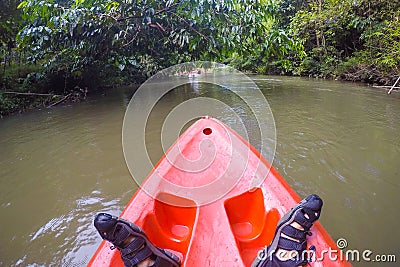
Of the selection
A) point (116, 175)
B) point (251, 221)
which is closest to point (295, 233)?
point (251, 221)

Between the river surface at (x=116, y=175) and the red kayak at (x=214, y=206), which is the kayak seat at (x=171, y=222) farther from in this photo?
the river surface at (x=116, y=175)

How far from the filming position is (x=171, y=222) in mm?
1588

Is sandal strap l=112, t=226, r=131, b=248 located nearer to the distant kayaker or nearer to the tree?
the distant kayaker

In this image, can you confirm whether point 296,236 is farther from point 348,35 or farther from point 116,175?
point 348,35

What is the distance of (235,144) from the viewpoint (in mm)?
1942

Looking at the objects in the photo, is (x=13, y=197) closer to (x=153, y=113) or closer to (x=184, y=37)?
(x=184, y=37)

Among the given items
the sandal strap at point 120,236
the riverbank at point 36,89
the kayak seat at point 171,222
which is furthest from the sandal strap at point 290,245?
the riverbank at point 36,89

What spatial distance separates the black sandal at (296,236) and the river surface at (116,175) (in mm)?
666

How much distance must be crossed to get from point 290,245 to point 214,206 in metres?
0.51

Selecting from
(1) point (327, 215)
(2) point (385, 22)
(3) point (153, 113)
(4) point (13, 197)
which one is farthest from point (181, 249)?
(2) point (385, 22)

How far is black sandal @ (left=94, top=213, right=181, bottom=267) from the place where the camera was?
1018mm

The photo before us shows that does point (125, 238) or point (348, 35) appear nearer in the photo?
point (125, 238)

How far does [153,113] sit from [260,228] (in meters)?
4.43

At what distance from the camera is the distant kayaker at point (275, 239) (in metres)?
1.03
